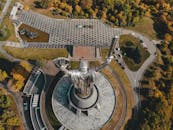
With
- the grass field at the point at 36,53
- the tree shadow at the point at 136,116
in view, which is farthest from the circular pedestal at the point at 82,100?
the grass field at the point at 36,53

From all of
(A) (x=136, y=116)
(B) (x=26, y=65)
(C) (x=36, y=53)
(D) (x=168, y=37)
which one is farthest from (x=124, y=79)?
(B) (x=26, y=65)

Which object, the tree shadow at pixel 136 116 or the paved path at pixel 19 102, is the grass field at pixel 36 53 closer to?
the paved path at pixel 19 102

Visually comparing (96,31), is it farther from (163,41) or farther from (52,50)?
(163,41)

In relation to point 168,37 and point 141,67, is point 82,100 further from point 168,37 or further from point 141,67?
point 168,37

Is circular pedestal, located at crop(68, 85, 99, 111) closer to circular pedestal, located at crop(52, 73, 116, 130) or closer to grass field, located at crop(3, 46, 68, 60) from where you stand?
circular pedestal, located at crop(52, 73, 116, 130)

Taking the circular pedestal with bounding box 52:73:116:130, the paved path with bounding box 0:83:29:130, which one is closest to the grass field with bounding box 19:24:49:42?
the paved path with bounding box 0:83:29:130

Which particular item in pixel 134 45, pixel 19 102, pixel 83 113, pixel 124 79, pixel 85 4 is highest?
pixel 85 4
